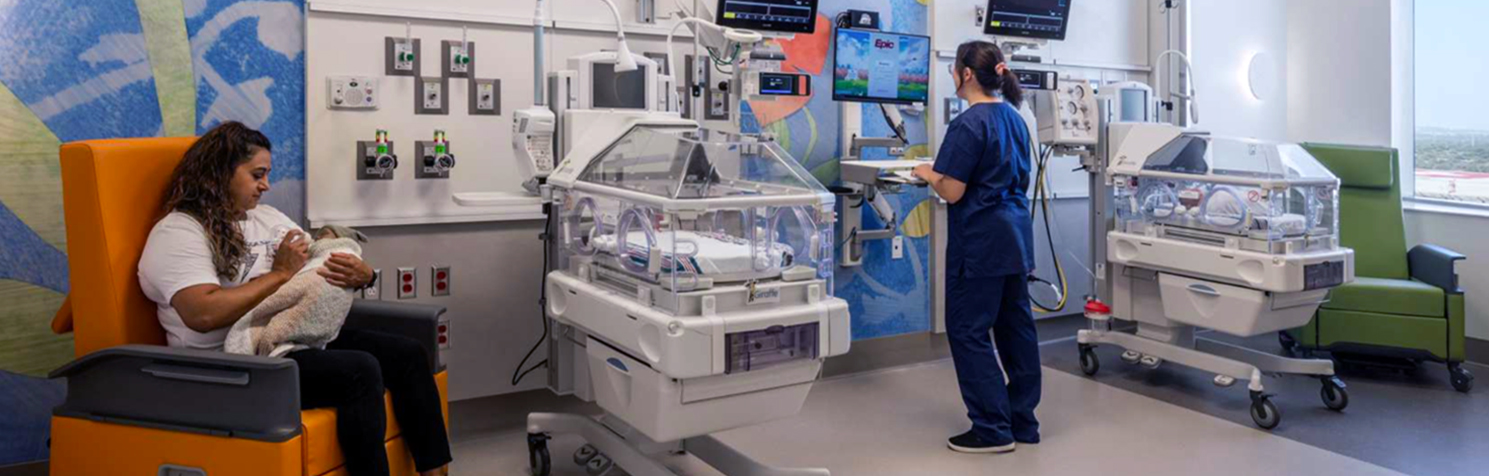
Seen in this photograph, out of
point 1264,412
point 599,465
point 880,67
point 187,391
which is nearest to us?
point 187,391

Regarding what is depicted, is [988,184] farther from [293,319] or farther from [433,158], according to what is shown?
[293,319]

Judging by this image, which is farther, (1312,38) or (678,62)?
(1312,38)

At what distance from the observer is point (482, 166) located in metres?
4.29

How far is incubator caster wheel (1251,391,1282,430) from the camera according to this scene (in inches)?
173

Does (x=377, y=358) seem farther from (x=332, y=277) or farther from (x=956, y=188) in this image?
(x=956, y=188)

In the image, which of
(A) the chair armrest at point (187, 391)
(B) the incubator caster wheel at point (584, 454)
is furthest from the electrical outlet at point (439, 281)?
(A) the chair armrest at point (187, 391)

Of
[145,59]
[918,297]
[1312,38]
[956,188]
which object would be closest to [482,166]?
[145,59]

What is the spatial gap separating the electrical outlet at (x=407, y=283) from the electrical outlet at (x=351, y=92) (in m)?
0.62

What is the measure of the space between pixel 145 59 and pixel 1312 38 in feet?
19.8

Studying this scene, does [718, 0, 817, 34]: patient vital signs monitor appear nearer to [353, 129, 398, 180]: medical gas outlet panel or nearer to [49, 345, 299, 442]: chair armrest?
[353, 129, 398, 180]: medical gas outlet panel

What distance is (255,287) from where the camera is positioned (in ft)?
9.80

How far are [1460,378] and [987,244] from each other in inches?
104

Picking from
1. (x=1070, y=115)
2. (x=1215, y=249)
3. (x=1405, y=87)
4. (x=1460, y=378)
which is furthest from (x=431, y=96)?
(x=1405, y=87)

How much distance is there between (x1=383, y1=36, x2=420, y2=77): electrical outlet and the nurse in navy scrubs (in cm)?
194
